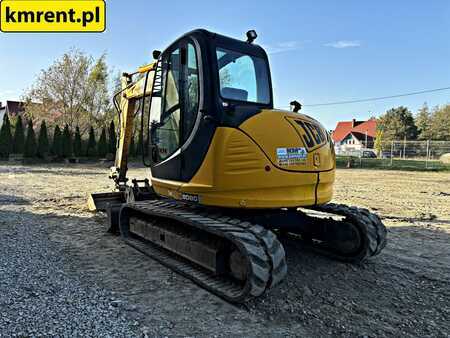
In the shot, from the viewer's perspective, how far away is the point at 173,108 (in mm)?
4695

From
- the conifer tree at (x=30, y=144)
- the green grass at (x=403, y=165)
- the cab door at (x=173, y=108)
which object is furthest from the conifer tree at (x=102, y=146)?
the cab door at (x=173, y=108)

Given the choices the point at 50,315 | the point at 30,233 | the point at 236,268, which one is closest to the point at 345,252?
the point at 236,268

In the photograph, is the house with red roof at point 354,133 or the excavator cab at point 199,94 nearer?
the excavator cab at point 199,94

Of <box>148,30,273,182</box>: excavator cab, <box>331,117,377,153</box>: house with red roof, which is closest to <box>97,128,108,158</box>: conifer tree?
<box>148,30,273,182</box>: excavator cab

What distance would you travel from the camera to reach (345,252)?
492 cm

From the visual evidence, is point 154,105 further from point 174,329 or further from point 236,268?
point 174,329

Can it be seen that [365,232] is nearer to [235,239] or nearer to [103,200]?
[235,239]

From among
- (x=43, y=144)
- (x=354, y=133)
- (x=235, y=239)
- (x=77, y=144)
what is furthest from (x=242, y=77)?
(x=354, y=133)

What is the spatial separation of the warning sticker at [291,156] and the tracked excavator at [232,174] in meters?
0.01

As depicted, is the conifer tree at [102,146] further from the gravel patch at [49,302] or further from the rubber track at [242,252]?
the rubber track at [242,252]

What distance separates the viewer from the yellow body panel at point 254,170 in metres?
3.94

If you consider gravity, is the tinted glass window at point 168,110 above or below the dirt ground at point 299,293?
above

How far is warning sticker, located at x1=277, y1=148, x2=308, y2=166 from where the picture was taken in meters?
4.04

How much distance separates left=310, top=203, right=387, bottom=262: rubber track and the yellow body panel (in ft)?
2.87
